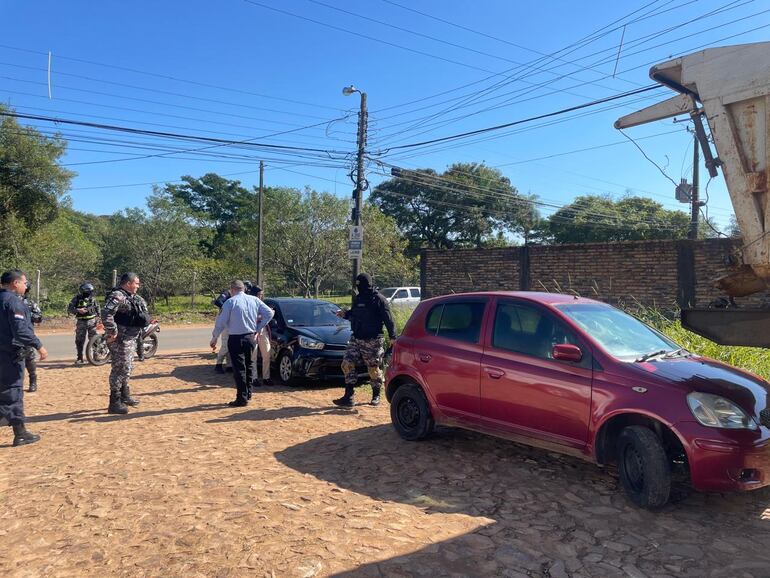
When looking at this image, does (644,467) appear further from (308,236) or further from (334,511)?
(308,236)

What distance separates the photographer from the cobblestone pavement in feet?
11.0

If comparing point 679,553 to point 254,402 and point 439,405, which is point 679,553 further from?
point 254,402

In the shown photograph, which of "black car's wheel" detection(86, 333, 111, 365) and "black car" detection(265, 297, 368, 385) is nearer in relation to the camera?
"black car" detection(265, 297, 368, 385)

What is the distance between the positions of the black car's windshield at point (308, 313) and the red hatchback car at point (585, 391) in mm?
4150

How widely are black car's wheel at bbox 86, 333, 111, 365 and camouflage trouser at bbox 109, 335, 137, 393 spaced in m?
4.38

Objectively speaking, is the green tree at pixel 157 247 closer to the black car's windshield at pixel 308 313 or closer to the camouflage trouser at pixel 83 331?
the camouflage trouser at pixel 83 331

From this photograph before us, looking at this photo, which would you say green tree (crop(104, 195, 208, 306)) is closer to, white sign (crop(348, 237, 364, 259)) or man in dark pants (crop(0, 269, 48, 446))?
white sign (crop(348, 237, 364, 259))

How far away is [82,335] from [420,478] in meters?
9.03

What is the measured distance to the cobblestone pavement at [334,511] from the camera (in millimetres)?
3365

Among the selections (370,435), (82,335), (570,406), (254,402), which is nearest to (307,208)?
(82,335)

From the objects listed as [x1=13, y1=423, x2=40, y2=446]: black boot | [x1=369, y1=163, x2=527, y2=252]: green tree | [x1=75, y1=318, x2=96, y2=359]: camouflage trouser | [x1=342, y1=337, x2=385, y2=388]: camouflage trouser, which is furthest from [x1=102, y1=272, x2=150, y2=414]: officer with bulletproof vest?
[x1=369, y1=163, x2=527, y2=252]: green tree

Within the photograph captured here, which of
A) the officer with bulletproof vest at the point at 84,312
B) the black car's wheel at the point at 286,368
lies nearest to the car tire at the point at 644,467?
the black car's wheel at the point at 286,368

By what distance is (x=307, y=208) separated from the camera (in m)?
29.0

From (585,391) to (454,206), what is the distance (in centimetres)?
4810
